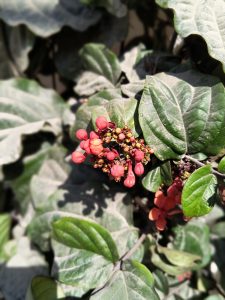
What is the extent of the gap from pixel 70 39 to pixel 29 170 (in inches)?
16.1

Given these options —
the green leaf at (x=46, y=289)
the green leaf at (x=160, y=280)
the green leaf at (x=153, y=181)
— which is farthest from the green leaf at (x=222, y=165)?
the green leaf at (x=46, y=289)

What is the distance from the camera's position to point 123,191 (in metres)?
1.12

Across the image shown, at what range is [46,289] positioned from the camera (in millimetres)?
1106

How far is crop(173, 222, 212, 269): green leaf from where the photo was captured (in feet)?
Result: 3.92

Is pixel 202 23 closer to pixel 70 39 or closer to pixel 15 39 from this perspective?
pixel 70 39

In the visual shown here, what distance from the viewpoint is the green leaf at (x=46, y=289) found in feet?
3.58

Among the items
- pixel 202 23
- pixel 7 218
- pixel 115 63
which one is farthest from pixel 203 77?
pixel 7 218

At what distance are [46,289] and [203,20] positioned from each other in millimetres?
675

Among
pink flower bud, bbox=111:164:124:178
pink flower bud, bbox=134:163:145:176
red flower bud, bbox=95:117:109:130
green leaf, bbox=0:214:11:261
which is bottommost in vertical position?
green leaf, bbox=0:214:11:261

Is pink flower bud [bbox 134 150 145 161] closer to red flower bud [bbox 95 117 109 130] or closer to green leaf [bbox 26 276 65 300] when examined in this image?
red flower bud [bbox 95 117 109 130]

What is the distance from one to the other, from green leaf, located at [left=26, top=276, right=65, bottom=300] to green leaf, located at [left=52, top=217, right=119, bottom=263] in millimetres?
167

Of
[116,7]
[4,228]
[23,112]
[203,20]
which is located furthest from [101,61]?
[4,228]

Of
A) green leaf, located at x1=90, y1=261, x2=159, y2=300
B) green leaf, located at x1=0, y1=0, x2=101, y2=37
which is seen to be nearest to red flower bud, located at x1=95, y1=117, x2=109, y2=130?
green leaf, located at x1=90, y1=261, x2=159, y2=300

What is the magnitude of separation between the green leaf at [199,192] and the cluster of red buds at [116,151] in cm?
8
